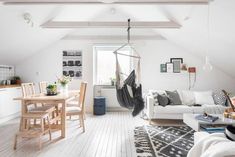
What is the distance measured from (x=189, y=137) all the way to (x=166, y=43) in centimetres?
331

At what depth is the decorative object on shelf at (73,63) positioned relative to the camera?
6504 millimetres

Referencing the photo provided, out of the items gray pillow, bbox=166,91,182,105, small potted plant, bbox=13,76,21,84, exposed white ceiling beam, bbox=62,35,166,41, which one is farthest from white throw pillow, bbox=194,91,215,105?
small potted plant, bbox=13,76,21,84

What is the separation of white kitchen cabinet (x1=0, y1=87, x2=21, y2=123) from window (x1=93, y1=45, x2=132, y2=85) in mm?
2285

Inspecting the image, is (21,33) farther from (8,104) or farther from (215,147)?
(215,147)

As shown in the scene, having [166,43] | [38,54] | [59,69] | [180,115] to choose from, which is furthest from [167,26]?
[38,54]

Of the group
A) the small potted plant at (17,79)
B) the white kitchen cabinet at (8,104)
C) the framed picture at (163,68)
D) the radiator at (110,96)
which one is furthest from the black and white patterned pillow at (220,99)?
the small potted plant at (17,79)

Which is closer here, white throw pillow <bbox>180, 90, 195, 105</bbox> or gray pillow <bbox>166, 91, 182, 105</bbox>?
gray pillow <bbox>166, 91, 182, 105</bbox>

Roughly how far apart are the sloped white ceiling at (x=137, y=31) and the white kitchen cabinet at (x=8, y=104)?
85 cm

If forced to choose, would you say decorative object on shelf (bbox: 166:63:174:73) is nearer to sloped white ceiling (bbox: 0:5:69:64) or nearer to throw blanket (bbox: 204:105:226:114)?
throw blanket (bbox: 204:105:226:114)

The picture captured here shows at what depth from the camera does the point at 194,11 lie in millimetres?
3852

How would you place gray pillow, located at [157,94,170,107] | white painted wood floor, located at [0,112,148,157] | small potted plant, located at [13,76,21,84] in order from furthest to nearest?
1. small potted plant, located at [13,76,21,84]
2. gray pillow, located at [157,94,170,107]
3. white painted wood floor, located at [0,112,148,157]

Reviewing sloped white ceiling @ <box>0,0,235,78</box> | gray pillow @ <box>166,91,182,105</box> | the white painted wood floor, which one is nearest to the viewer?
the white painted wood floor

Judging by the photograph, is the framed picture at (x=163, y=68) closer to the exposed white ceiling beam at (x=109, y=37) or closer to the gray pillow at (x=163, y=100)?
the exposed white ceiling beam at (x=109, y=37)

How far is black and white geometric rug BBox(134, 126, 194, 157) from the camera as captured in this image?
123 inches
